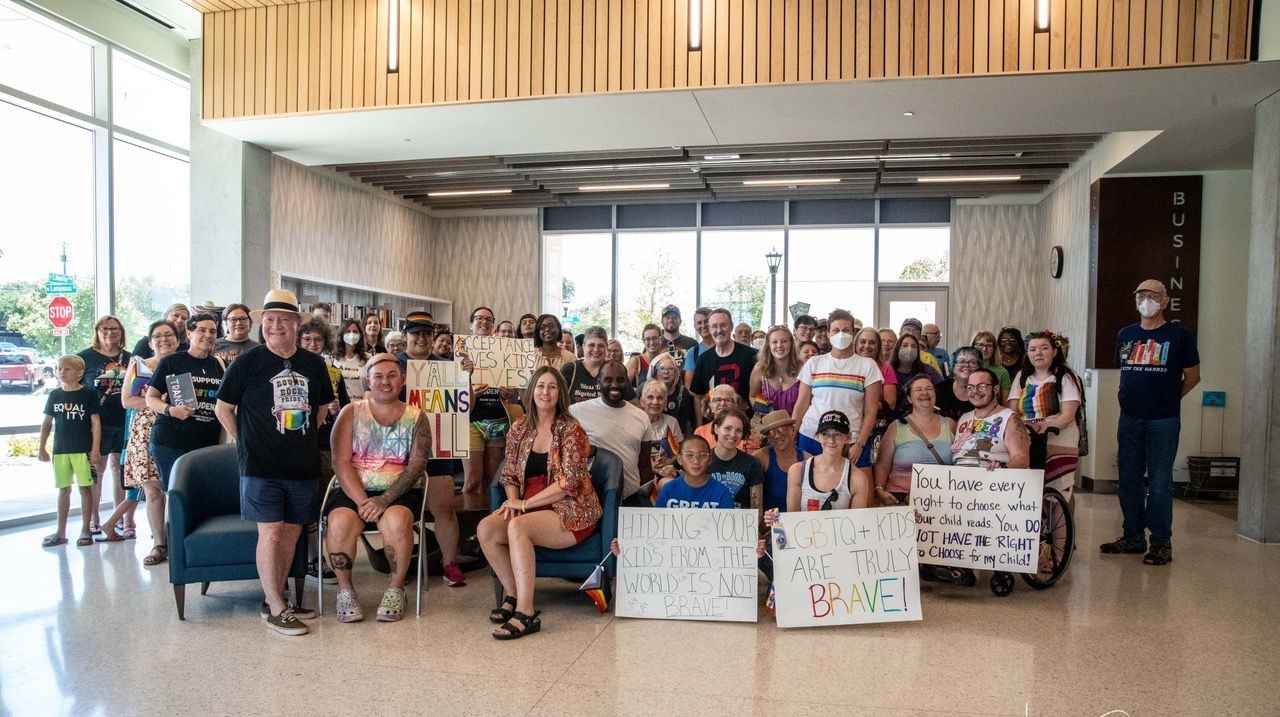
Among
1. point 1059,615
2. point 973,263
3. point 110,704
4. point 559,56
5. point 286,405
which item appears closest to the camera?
point 110,704

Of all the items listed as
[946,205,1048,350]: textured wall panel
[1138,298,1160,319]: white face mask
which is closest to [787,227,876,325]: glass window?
[946,205,1048,350]: textured wall panel

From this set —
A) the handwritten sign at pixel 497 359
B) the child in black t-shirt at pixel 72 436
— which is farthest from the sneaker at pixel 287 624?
the child in black t-shirt at pixel 72 436

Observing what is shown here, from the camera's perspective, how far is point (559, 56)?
6691 millimetres

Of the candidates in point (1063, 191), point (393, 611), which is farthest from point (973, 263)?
point (393, 611)

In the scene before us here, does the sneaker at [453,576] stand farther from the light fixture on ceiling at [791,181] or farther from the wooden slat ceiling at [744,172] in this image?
the light fixture on ceiling at [791,181]

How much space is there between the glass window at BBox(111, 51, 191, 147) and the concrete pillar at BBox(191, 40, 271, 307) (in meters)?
0.45

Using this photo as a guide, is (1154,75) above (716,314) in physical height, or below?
above

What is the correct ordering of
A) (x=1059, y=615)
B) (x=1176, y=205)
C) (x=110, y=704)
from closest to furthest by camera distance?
(x=110, y=704) < (x=1059, y=615) < (x=1176, y=205)

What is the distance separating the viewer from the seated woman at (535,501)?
410 centimetres

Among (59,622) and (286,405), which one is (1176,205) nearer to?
(286,405)

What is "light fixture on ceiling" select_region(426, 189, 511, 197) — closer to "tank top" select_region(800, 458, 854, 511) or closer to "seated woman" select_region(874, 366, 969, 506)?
"seated woman" select_region(874, 366, 969, 506)

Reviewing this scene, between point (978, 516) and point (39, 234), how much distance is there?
25.0 feet

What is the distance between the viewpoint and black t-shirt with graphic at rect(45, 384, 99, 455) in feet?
19.1

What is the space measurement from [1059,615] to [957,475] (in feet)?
2.84
